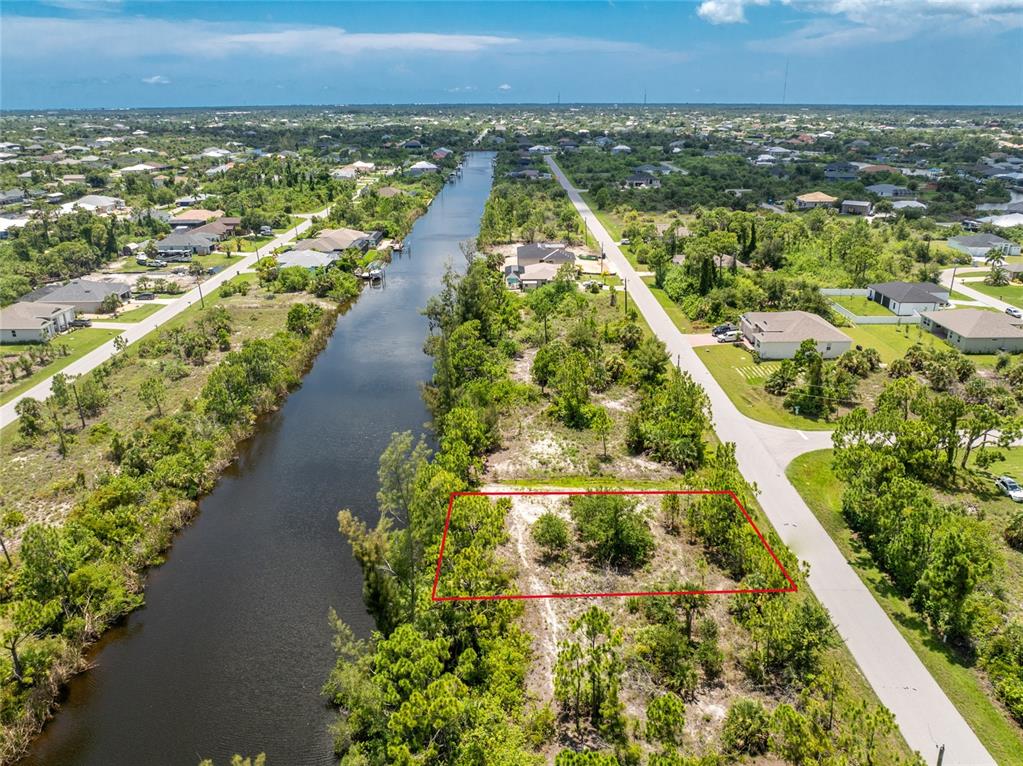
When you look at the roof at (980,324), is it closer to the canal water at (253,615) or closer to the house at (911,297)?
the house at (911,297)

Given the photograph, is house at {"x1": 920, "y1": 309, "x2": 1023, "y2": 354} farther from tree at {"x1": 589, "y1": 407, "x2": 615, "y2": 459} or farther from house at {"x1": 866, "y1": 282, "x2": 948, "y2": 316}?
tree at {"x1": 589, "y1": 407, "x2": 615, "y2": 459}

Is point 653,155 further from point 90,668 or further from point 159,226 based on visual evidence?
point 90,668

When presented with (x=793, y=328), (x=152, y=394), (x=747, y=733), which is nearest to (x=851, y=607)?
(x=747, y=733)

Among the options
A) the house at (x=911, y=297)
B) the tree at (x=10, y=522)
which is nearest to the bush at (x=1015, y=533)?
the house at (x=911, y=297)

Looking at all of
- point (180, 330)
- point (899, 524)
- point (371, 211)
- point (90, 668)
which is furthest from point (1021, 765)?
point (371, 211)

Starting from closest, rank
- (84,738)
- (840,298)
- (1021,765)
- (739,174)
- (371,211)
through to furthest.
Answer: (1021,765)
(84,738)
(840,298)
(371,211)
(739,174)

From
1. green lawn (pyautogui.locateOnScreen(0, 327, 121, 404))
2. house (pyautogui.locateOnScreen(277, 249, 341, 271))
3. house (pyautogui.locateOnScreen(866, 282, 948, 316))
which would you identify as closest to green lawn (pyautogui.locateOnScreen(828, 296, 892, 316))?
house (pyautogui.locateOnScreen(866, 282, 948, 316))
